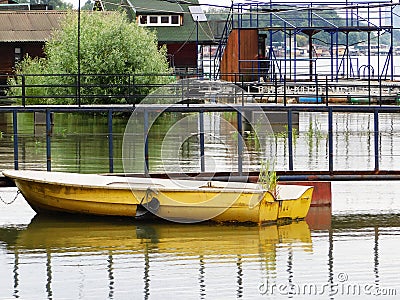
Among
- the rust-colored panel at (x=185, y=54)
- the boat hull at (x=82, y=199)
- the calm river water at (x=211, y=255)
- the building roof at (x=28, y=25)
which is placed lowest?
the calm river water at (x=211, y=255)

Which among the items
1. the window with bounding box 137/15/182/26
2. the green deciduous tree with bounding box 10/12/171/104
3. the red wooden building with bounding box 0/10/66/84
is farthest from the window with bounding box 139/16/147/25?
the green deciduous tree with bounding box 10/12/171/104

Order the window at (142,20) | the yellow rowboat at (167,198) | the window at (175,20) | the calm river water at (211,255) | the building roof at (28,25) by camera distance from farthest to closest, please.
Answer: the window at (175,20), the window at (142,20), the building roof at (28,25), the yellow rowboat at (167,198), the calm river water at (211,255)

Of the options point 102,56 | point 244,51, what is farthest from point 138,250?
point 102,56

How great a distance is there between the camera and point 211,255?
19234 millimetres

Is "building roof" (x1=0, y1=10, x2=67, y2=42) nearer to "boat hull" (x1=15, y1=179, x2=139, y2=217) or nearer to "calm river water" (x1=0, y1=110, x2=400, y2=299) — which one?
"calm river water" (x1=0, y1=110, x2=400, y2=299)

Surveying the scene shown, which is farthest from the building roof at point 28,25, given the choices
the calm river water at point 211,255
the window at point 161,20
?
the calm river water at point 211,255

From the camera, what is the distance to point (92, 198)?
22156 millimetres

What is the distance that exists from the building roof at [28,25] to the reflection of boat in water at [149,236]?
44.2 metres

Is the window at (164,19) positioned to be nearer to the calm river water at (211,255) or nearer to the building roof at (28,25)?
the building roof at (28,25)

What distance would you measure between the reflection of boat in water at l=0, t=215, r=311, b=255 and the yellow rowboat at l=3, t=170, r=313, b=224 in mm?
237

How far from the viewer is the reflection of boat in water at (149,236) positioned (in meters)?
19.9

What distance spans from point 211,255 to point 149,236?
7.06ft

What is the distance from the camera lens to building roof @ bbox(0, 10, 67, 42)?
6594 cm

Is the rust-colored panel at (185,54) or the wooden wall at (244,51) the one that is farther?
the rust-colored panel at (185,54)
